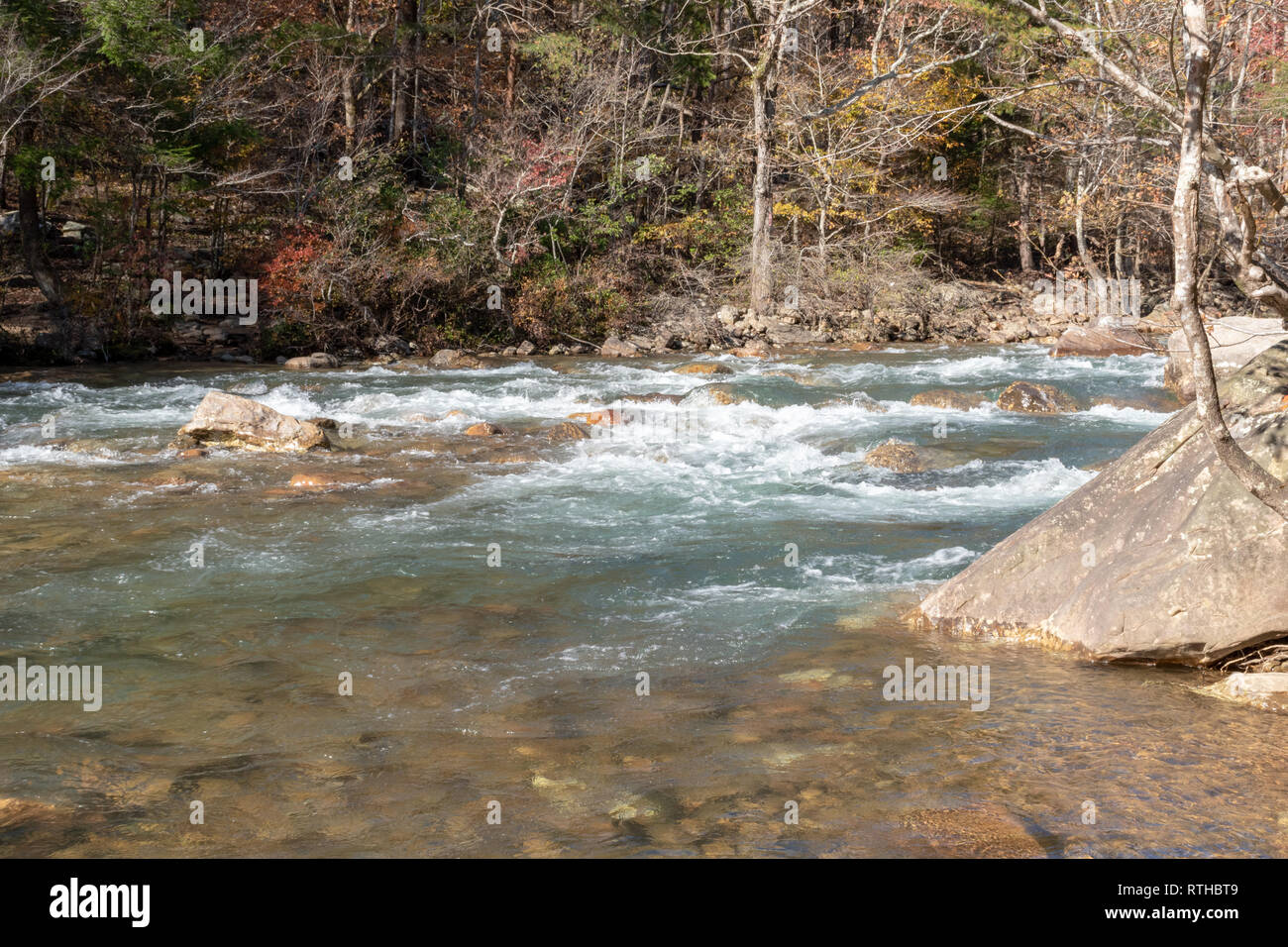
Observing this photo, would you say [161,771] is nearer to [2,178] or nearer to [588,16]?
[2,178]

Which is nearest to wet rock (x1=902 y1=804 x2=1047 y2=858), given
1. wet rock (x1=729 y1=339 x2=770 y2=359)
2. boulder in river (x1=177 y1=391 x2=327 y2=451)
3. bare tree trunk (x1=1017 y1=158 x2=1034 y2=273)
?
boulder in river (x1=177 y1=391 x2=327 y2=451)

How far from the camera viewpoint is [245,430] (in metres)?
13.0

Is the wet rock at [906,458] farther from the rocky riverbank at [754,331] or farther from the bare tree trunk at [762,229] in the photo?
the bare tree trunk at [762,229]

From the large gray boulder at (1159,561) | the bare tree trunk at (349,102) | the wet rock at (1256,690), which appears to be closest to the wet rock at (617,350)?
the bare tree trunk at (349,102)

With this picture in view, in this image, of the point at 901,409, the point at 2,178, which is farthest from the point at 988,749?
the point at 2,178

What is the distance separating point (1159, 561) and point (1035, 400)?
34.9 ft

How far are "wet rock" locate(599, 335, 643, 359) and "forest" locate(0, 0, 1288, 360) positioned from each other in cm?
135

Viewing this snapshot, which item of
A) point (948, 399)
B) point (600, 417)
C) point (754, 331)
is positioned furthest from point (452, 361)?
point (948, 399)

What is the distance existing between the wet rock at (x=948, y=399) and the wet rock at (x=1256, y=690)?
10.9 m

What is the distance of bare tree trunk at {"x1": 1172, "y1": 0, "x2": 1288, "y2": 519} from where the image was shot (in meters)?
4.79

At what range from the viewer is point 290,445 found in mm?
A: 12898

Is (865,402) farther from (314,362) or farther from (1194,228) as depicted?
(1194,228)

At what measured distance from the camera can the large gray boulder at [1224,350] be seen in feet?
47.6

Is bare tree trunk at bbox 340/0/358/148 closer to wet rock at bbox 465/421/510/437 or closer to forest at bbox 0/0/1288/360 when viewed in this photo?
forest at bbox 0/0/1288/360
